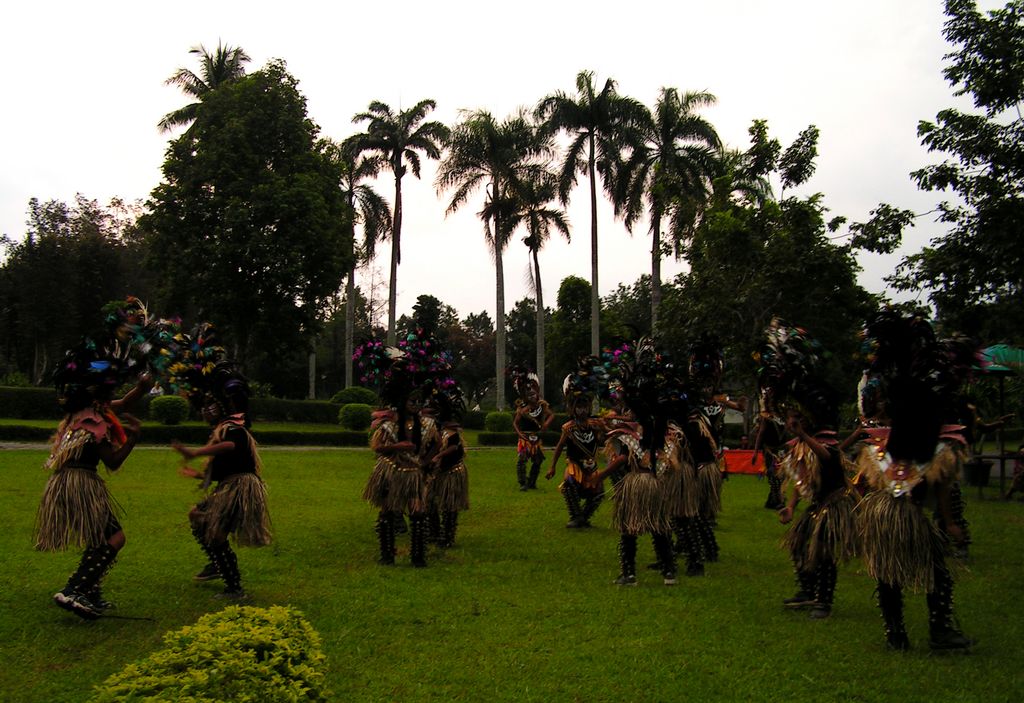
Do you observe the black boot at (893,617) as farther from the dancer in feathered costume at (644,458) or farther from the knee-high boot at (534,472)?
the knee-high boot at (534,472)

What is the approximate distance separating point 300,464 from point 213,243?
606 inches

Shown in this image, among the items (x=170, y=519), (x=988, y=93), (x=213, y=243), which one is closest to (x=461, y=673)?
(x=170, y=519)

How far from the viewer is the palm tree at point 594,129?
3800cm

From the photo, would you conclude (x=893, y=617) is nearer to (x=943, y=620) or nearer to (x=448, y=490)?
(x=943, y=620)

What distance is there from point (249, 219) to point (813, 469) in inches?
1155

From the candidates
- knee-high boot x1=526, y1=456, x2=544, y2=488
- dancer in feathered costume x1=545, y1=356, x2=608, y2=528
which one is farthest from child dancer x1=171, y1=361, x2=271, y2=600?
knee-high boot x1=526, y1=456, x2=544, y2=488

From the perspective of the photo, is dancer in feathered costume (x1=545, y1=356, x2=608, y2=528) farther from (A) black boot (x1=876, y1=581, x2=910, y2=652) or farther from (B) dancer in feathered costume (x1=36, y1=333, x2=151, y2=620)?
(B) dancer in feathered costume (x1=36, y1=333, x2=151, y2=620)

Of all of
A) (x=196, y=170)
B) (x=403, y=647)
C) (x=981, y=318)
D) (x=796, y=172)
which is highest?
(x=196, y=170)

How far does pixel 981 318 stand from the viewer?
1141 centimetres

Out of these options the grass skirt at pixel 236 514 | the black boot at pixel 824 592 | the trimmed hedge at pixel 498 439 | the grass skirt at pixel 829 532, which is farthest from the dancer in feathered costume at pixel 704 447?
the trimmed hedge at pixel 498 439

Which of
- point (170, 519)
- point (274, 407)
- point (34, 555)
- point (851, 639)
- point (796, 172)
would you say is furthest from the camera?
point (274, 407)

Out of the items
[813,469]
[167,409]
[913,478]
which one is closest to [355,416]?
[167,409]

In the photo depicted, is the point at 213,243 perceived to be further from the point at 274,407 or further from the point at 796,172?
the point at 796,172

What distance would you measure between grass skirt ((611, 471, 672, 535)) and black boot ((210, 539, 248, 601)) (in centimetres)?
347
